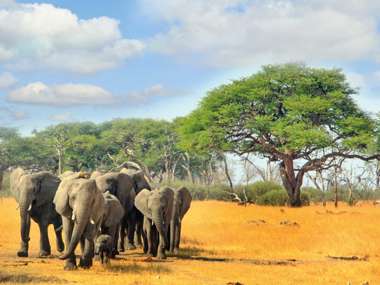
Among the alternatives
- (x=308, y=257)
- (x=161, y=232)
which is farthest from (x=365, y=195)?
(x=161, y=232)

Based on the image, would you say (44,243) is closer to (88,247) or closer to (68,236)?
(68,236)

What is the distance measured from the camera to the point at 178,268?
16.0 m

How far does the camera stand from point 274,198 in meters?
47.6

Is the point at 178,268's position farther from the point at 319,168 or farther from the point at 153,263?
the point at 319,168

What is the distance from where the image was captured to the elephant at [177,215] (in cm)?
2008

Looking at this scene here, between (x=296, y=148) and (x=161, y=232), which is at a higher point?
(x=296, y=148)

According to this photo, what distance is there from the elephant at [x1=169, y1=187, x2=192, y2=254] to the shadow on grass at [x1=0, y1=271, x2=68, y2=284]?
7054mm

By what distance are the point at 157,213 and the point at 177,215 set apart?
2.68 metres

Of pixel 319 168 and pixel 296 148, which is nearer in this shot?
pixel 296 148

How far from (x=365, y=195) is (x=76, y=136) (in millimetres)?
32996

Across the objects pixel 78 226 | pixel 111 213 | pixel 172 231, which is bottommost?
pixel 172 231

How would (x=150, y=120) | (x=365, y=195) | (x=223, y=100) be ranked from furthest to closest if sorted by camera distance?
1. (x=150, y=120)
2. (x=365, y=195)
3. (x=223, y=100)

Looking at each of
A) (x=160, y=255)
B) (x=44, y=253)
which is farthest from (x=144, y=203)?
(x=44, y=253)

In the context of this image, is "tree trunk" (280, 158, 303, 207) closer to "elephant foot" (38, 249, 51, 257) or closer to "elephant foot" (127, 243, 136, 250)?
"elephant foot" (127, 243, 136, 250)
